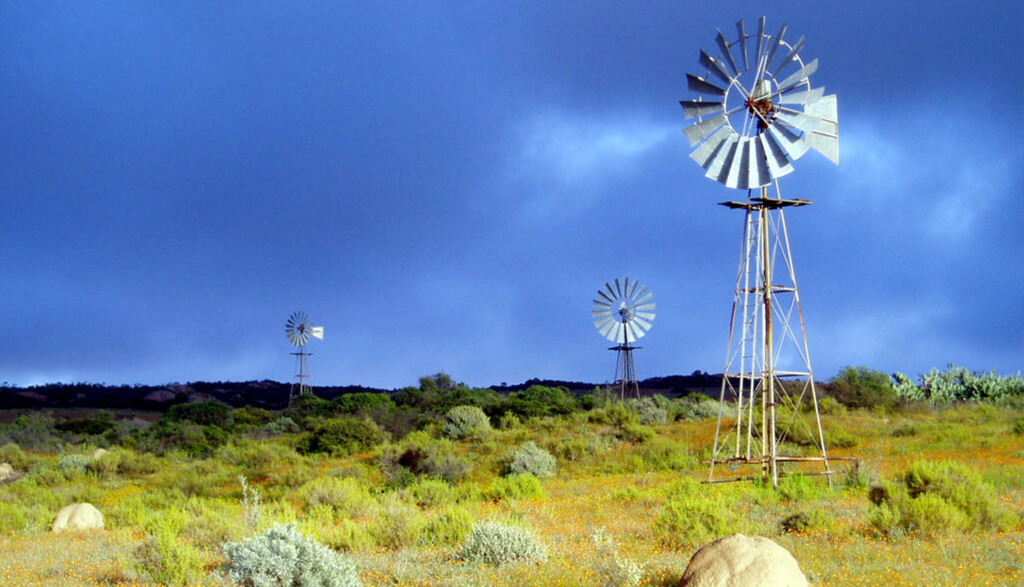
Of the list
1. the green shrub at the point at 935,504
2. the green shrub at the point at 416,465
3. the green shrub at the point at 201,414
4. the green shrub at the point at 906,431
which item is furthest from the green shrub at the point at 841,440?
the green shrub at the point at 201,414

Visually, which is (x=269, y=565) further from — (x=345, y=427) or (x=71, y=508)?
(x=345, y=427)

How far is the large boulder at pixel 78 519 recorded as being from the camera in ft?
56.2

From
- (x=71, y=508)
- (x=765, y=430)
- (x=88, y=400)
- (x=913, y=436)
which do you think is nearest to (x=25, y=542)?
(x=71, y=508)

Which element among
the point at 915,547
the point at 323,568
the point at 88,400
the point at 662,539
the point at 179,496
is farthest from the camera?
the point at 88,400

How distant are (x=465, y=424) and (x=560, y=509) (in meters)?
16.9

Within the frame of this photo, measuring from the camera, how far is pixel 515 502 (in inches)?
617

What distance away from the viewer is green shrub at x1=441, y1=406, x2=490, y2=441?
32156 millimetres

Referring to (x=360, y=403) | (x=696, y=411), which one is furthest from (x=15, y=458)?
(x=696, y=411)

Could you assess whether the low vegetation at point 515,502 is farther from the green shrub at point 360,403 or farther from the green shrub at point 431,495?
the green shrub at point 360,403

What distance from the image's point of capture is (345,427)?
31.4 meters

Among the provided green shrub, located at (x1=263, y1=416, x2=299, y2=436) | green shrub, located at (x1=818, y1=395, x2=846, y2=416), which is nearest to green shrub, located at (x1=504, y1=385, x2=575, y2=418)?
green shrub, located at (x1=263, y1=416, x2=299, y2=436)

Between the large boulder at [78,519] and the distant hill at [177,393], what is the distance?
49.7m

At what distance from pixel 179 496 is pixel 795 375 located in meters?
16.0

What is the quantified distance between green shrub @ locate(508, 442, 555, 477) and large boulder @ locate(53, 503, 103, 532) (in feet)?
34.8
